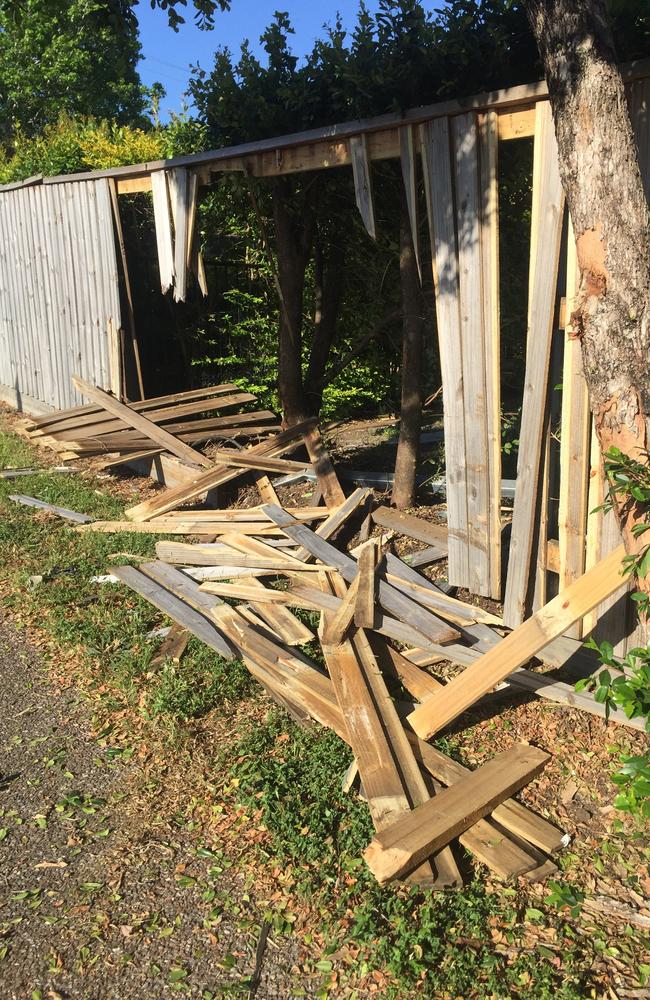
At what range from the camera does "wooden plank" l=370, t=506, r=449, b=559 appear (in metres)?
6.15

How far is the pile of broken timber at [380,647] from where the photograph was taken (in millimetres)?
3521

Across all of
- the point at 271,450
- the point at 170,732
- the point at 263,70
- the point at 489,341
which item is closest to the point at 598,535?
the point at 489,341

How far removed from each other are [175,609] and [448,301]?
270cm

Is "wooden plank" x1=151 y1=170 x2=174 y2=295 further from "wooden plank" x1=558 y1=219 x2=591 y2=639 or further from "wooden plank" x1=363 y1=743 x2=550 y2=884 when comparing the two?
"wooden plank" x1=363 y1=743 x2=550 y2=884

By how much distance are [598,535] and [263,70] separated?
4.94m

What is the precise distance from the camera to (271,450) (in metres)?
8.09

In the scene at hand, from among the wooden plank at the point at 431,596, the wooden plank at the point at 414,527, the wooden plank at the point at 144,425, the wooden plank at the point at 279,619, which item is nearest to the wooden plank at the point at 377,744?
the wooden plank at the point at 279,619

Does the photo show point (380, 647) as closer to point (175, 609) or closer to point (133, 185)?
point (175, 609)

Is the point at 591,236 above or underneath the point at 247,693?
above

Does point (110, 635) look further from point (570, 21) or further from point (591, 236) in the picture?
point (570, 21)

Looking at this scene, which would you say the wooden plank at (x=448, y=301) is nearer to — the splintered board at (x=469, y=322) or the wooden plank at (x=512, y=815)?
the splintered board at (x=469, y=322)

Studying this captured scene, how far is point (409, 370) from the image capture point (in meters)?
6.80

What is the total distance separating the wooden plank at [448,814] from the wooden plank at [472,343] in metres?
1.52

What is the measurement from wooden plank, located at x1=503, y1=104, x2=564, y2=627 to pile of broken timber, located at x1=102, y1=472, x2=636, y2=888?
394mm
